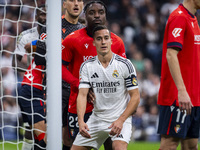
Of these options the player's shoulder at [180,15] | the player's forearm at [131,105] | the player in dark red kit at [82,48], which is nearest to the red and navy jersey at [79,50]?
the player in dark red kit at [82,48]

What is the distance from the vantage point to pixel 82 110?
352 cm

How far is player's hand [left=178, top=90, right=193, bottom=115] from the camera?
3258 mm

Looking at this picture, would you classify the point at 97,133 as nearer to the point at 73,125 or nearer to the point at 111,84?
the point at 111,84

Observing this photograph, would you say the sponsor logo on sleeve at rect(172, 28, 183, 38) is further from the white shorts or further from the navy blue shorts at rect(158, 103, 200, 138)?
the white shorts

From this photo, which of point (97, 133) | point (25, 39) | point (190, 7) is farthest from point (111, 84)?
point (25, 39)

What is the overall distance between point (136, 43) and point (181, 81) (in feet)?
23.9

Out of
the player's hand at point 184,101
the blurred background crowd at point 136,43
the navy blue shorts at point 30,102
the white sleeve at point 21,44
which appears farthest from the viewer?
the blurred background crowd at point 136,43

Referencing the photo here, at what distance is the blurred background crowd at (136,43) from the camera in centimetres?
878

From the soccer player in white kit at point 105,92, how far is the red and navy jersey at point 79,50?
1.15ft

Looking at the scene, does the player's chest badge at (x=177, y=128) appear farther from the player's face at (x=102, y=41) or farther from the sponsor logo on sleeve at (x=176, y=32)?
the player's face at (x=102, y=41)

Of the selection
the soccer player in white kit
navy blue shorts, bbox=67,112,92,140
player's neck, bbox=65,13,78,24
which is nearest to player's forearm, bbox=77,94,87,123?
the soccer player in white kit

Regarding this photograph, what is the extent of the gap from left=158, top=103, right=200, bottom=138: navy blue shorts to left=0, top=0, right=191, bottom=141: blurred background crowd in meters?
5.35

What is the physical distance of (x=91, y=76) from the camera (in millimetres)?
3607

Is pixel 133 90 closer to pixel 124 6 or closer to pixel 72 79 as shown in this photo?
pixel 72 79
